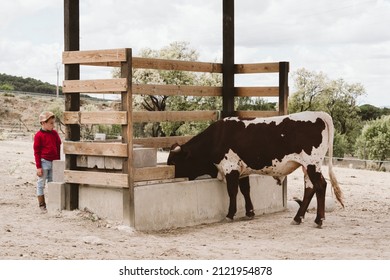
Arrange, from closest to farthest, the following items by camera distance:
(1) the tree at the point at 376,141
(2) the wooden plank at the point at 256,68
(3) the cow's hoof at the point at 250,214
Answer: (3) the cow's hoof at the point at 250,214
(2) the wooden plank at the point at 256,68
(1) the tree at the point at 376,141

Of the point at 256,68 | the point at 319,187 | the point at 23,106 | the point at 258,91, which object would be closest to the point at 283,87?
the point at 258,91

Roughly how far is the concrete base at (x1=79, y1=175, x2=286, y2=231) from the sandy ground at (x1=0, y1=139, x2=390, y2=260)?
0.16m

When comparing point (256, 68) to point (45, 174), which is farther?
point (256, 68)

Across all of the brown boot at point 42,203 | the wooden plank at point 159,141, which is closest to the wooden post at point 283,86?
the wooden plank at point 159,141

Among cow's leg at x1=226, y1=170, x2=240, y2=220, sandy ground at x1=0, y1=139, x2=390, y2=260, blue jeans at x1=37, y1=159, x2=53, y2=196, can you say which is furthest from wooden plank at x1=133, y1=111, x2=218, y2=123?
blue jeans at x1=37, y1=159, x2=53, y2=196

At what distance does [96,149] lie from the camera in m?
9.30

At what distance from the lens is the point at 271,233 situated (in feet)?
30.0

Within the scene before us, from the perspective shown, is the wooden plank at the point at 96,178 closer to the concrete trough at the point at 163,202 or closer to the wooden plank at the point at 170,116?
the concrete trough at the point at 163,202

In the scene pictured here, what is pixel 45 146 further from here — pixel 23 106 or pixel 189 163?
pixel 23 106

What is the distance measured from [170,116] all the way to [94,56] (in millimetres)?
1653

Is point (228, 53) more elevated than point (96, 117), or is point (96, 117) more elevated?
point (228, 53)

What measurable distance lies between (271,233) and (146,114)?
2493 millimetres

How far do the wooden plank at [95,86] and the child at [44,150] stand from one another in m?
0.66

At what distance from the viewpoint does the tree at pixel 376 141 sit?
4850 cm
